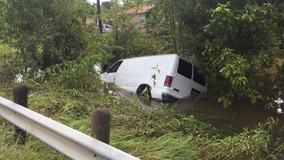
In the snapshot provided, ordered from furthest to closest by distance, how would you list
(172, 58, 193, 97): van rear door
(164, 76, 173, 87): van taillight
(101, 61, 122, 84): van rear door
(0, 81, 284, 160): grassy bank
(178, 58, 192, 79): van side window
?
(101, 61, 122, 84): van rear door → (178, 58, 192, 79): van side window → (172, 58, 193, 97): van rear door → (164, 76, 173, 87): van taillight → (0, 81, 284, 160): grassy bank

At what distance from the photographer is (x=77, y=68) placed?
6973 millimetres

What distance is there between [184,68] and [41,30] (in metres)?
5.32

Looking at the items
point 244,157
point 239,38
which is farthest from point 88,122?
point 239,38

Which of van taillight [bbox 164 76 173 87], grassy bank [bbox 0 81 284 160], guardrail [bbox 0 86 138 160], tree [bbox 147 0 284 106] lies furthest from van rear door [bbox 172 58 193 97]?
guardrail [bbox 0 86 138 160]

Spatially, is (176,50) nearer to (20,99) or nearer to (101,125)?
(20,99)

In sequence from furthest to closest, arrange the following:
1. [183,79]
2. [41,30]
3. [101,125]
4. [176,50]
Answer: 1. [176,50]
2. [41,30]
3. [183,79]
4. [101,125]

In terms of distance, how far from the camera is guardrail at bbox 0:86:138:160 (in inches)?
73.5

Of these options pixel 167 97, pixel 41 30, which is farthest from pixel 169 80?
pixel 41 30

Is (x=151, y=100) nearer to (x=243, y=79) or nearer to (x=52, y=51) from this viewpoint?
(x=243, y=79)

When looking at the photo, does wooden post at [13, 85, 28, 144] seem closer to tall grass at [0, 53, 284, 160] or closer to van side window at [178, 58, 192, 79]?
tall grass at [0, 53, 284, 160]

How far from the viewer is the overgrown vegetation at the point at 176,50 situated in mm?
2959

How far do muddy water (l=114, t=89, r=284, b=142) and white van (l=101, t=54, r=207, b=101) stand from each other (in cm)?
33

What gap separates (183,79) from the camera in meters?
7.42

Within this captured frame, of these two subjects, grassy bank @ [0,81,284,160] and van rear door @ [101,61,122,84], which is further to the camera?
van rear door @ [101,61,122,84]
